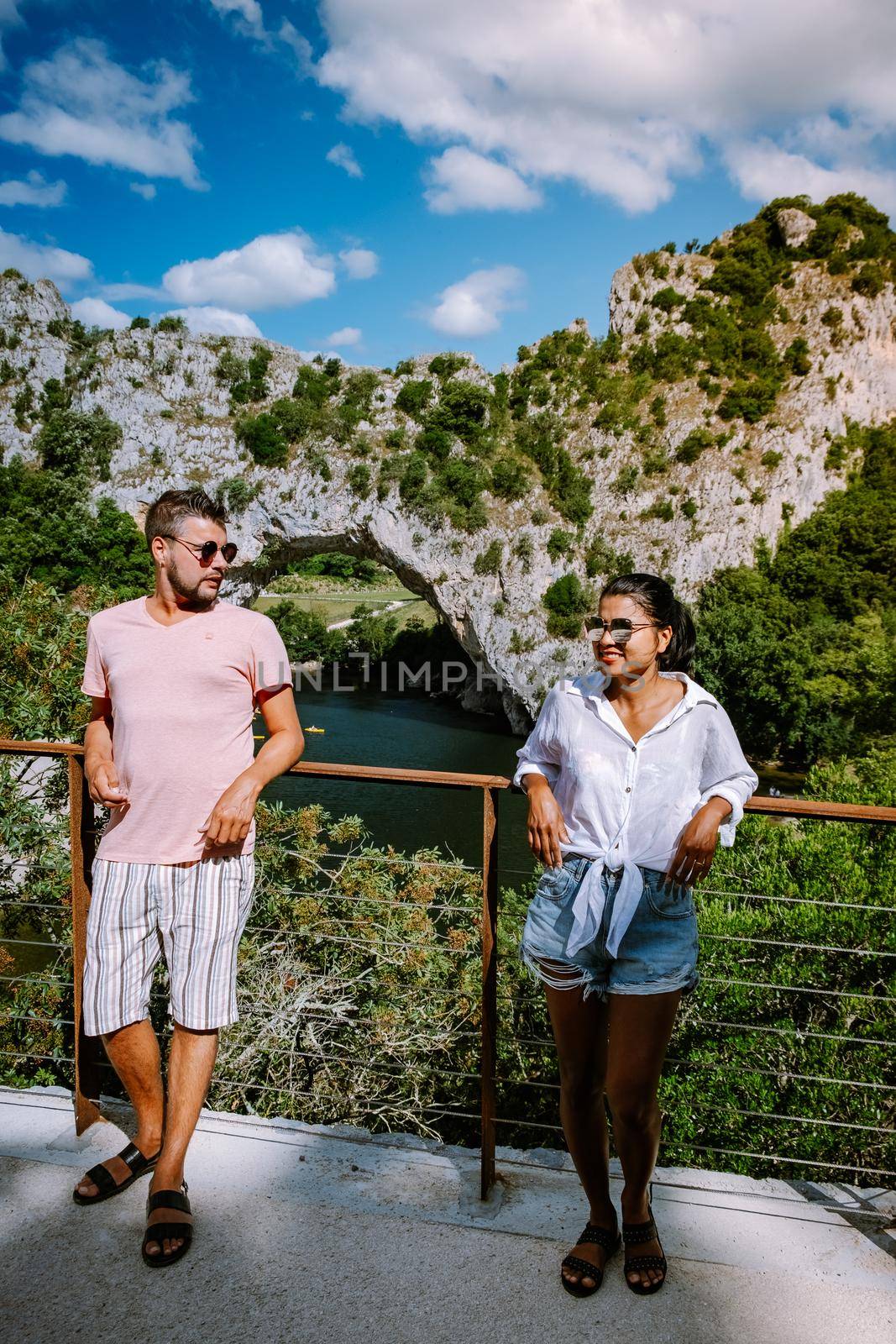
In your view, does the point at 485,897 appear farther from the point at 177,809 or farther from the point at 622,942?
the point at 177,809

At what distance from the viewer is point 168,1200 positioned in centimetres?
169

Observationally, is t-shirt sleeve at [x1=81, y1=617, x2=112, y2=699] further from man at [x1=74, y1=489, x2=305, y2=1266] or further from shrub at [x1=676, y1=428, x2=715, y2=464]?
shrub at [x1=676, y1=428, x2=715, y2=464]

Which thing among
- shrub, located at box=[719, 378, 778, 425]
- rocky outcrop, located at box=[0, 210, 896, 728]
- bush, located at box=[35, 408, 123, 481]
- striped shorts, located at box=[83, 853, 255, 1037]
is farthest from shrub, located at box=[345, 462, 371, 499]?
striped shorts, located at box=[83, 853, 255, 1037]

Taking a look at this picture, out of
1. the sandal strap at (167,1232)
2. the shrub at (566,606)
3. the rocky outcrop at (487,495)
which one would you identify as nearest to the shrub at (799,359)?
the rocky outcrop at (487,495)

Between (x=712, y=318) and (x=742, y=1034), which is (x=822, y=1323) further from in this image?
(x=712, y=318)

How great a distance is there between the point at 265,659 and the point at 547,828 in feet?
2.34

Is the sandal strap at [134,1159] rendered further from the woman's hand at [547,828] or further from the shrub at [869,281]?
the shrub at [869,281]

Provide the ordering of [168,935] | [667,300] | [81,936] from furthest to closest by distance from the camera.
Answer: [667,300]
[81,936]
[168,935]

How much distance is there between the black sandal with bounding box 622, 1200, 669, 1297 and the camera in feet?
5.12

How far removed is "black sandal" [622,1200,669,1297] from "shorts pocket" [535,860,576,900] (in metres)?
0.70

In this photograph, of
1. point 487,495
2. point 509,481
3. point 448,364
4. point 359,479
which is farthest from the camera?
point 448,364

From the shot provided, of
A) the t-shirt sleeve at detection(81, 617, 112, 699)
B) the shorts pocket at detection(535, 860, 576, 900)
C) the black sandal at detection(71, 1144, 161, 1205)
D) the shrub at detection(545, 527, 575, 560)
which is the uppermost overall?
the shrub at detection(545, 527, 575, 560)

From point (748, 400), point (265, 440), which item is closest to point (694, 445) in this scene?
point (748, 400)

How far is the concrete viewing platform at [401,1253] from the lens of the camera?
1.48m
